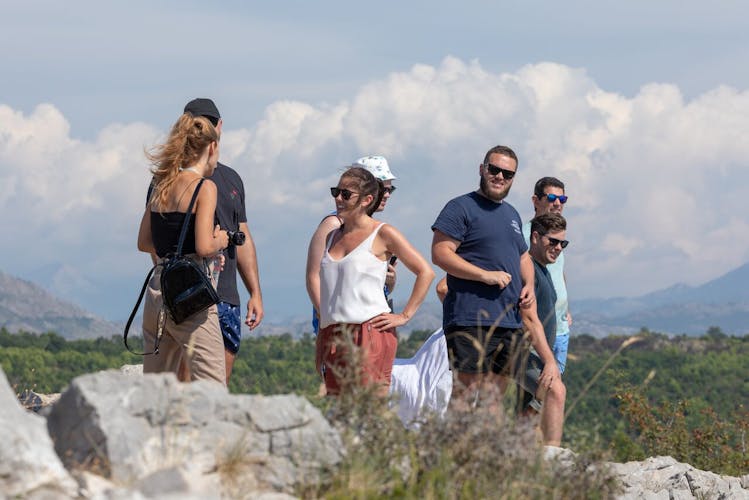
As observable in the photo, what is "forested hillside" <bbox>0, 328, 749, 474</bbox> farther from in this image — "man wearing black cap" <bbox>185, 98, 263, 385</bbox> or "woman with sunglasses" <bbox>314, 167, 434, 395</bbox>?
"woman with sunglasses" <bbox>314, 167, 434, 395</bbox>

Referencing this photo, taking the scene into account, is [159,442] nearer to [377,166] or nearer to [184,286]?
[184,286]

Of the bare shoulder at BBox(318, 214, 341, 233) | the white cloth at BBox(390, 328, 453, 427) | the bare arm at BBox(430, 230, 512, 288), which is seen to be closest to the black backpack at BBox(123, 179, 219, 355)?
the bare shoulder at BBox(318, 214, 341, 233)

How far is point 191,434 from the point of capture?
5.05 meters

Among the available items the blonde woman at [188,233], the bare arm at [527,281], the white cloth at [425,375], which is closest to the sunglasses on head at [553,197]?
the white cloth at [425,375]

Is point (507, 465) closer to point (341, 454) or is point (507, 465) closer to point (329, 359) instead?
point (341, 454)

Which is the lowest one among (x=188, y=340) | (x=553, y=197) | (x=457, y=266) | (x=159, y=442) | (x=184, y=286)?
(x=159, y=442)

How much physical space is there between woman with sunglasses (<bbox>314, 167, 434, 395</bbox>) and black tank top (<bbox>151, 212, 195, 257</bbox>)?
2.59ft

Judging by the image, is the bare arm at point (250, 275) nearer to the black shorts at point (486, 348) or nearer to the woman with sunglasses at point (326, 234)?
the woman with sunglasses at point (326, 234)

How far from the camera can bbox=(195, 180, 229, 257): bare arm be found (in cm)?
627

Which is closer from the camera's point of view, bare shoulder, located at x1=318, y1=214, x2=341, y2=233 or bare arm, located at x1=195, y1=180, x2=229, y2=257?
bare arm, located at x1=195, y1=180, x2=229, y2=257

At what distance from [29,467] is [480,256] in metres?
3.43

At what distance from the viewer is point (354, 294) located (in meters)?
6.54

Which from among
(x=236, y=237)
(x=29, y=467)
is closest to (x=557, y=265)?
(x=236, y=237)

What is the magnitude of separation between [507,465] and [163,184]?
2445 mm
